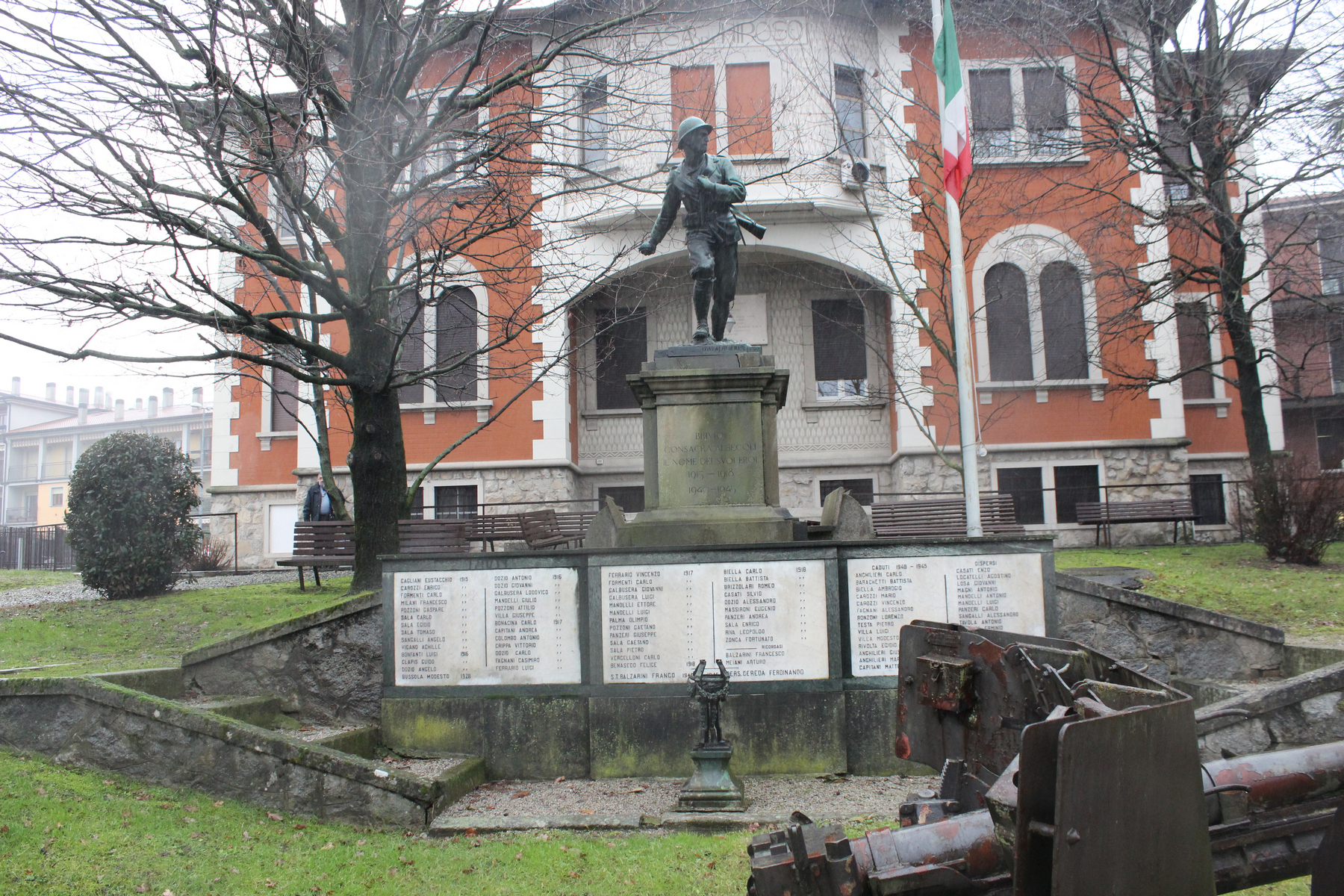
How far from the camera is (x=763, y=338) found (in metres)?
20.7

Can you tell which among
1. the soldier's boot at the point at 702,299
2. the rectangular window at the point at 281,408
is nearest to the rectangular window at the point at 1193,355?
the soldier's boot at the point at 702,299

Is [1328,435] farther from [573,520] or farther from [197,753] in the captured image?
[197,753]

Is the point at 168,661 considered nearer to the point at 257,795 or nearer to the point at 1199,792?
the point at 257,795

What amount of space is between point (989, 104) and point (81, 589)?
62.8 feet

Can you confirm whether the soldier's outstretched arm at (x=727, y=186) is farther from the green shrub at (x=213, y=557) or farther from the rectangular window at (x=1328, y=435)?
the rectangular window at (x=1328, y=435)

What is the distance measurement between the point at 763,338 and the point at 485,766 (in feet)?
49.7

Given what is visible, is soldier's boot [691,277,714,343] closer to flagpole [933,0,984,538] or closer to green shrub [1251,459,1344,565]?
flagpole [933,0,984,538]

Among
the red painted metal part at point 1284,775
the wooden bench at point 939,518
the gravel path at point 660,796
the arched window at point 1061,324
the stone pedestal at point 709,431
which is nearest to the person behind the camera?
the red painted metal part at point 1284,775

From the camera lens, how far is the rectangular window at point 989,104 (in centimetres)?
1772

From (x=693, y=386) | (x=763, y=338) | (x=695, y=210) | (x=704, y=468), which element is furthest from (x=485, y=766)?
(x=763, y=338)

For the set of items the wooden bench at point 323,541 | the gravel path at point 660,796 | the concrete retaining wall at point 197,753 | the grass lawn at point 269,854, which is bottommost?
the gravel path at point 660,796

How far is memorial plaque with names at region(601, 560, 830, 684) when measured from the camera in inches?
261

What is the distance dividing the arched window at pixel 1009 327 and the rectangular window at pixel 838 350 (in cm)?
276

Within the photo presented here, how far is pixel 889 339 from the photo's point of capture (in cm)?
1991
